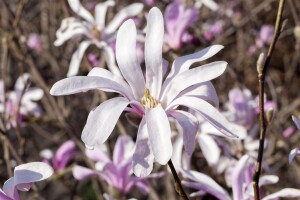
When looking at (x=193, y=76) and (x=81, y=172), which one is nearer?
(x=193, y=76)

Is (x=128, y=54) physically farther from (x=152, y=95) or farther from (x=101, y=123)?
(x=101, y=123)

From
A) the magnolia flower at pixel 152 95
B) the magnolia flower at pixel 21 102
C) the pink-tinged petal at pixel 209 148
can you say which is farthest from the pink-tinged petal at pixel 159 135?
the magnolia flower at pixel 21 102

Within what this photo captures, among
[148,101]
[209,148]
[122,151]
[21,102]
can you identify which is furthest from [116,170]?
[21,102]

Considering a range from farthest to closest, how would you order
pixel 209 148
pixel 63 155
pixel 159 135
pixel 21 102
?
pixel 21 102 < pixel 63 155 < pixel 209 148 < pixel 159 135

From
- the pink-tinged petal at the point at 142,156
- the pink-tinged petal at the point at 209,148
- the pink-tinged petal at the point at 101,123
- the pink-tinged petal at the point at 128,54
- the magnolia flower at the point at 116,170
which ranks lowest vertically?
the pink-tinged petal at the point at 209,148

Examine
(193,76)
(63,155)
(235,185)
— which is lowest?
(63,155)

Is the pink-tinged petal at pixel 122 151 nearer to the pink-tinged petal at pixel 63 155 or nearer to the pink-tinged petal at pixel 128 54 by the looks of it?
the pink-tinged petal at pixel 63 155
